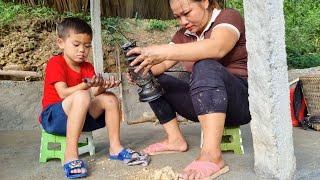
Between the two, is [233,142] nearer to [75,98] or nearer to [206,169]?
[206,169]

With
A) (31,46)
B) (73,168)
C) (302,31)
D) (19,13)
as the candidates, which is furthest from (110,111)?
(302,31)

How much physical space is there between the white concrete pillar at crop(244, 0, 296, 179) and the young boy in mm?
934

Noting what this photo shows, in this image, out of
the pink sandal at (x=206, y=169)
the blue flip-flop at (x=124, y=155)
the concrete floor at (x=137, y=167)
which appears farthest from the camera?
the blue flip-flop at (x=124, y=155)

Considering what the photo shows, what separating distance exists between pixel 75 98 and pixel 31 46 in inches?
193

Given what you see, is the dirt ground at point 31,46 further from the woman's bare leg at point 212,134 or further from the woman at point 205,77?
the woman's bare leg at point 212,134

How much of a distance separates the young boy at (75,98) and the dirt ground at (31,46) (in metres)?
3.87

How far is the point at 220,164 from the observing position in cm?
255

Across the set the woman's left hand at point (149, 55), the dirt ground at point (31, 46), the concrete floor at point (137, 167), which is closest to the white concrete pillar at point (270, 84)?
the concrete floor at point (137, 167)

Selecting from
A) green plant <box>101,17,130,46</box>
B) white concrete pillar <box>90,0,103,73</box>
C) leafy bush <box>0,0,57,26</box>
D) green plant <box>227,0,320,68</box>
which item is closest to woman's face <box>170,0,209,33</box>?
white concrete pillar <box>90,0,103,73</box>

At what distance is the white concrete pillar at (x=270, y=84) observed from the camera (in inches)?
89.2

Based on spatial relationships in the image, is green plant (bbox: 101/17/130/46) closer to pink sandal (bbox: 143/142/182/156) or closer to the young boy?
the young boy

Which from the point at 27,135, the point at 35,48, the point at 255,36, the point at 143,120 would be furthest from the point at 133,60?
the point at 35,48

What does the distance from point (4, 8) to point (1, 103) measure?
10.7 ft

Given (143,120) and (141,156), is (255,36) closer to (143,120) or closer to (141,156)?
(141,156)
